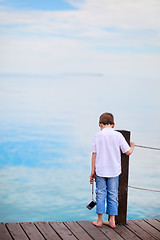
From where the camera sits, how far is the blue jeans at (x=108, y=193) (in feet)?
10.9

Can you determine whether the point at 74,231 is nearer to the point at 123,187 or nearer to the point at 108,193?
the point at 108,193

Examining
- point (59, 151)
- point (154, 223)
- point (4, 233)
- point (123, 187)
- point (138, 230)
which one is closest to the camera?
point (4, 233)

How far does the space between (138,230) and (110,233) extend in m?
0.27

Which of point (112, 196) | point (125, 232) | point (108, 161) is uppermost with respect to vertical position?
point (108, 161)

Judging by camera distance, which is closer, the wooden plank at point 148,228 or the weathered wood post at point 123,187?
the wooden plank at point 148,228

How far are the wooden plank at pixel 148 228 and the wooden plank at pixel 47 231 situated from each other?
782mm

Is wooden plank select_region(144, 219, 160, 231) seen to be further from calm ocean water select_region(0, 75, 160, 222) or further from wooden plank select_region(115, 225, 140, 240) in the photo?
calm ocean water select_region(0, 75, 160, 222)

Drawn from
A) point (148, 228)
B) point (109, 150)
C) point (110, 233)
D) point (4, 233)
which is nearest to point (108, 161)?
point (109, 150)

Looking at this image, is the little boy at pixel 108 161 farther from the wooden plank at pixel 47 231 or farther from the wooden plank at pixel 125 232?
the wooden plank at pixel 47 231

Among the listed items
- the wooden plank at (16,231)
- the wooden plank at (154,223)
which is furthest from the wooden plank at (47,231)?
the wooden plank at (154,223)

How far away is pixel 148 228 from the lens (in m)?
3.46

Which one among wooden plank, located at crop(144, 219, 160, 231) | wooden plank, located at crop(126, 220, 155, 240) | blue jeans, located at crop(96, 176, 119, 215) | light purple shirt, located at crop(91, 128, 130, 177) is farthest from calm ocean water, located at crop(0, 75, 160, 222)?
light purple shirt, located at crop(91, 128, 130, 177)

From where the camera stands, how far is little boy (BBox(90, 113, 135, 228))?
3.30 meters

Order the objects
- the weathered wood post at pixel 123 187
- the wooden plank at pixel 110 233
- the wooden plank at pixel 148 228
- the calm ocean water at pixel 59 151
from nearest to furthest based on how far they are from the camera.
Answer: the wooden plank at pixel 110 233 < the wooden plank at pixel 148 228 < the weathered wood post at pixel 123 187 < the calm ocean water at pixel 59 151
